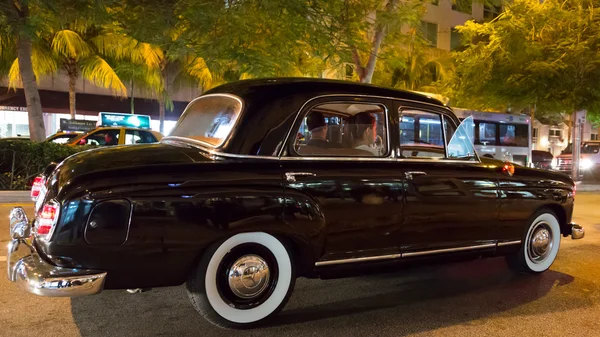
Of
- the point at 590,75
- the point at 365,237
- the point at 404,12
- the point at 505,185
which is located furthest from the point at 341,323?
the point at 590,75

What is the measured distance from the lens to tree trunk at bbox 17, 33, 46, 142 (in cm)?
1255

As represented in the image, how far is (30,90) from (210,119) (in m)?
10.6

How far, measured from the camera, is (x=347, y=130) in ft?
14.3

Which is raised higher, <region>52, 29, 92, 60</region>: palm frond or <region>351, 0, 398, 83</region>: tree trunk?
<region>52, 29, 92, 60</region>: palm frond

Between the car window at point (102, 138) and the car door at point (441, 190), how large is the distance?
11.7m

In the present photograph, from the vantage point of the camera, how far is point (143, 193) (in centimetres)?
321

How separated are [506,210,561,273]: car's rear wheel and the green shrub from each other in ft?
33.2

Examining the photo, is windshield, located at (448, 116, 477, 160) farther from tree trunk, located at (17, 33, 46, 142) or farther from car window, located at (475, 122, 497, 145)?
car window, located at (475, 122, 497, 145)

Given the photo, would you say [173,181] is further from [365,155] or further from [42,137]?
[42,137]

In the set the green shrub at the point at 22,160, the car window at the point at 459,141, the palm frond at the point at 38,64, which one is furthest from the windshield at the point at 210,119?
the palm frond at the point at 38,64

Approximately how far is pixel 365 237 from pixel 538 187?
2313mm

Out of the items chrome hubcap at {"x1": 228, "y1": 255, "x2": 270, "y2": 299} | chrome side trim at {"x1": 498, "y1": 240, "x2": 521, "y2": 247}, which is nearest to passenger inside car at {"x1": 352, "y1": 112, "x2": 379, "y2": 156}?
chrome hubcap at {"x1": 228, "y1": 255, "x2": 270, "y2": 299}

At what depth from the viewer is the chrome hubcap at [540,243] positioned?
17.8ft

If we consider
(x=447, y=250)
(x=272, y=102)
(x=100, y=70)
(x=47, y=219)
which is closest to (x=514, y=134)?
(x=100, y=70)
